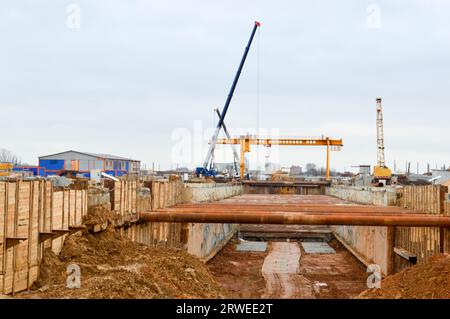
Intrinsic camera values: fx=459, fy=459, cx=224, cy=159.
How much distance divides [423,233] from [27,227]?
17.8 m

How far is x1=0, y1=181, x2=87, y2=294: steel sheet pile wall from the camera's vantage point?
10102 millimetres

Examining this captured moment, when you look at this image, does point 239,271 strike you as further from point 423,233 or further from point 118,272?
point 118,272

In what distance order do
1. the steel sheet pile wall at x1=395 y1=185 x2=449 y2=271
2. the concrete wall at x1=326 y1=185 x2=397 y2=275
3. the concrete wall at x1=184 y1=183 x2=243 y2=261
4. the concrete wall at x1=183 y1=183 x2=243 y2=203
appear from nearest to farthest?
the steel sheet pile wall at x1=395 y1=185 x2=449 y2=271 → the concrete wall at x1=326 y1=185 x2=397 y2=275 → the concrete wall at x1=184 y1=183 x2=243 y2=261 → the concrete wall at x1=183 y1=183 x2=243 y2=203

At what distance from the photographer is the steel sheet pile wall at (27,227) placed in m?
10.1

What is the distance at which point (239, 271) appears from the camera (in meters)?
29.3

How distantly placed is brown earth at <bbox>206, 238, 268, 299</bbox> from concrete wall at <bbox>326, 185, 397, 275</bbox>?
6.88m

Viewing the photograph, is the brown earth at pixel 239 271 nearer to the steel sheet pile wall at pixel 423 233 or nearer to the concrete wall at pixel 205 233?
the concrete wall at pixel 205 233

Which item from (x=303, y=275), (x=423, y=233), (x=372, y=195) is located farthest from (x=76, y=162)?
(x=423, y=233)

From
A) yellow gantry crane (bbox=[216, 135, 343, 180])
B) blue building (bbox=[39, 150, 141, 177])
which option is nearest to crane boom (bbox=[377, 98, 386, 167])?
yellow gantry crane (bbox=[216, 135, 343, 180])

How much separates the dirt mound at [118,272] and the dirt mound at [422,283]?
446cm

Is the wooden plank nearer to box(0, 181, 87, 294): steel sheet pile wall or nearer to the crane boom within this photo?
box(0, 181, 87, 294): steel sheet pile wall
